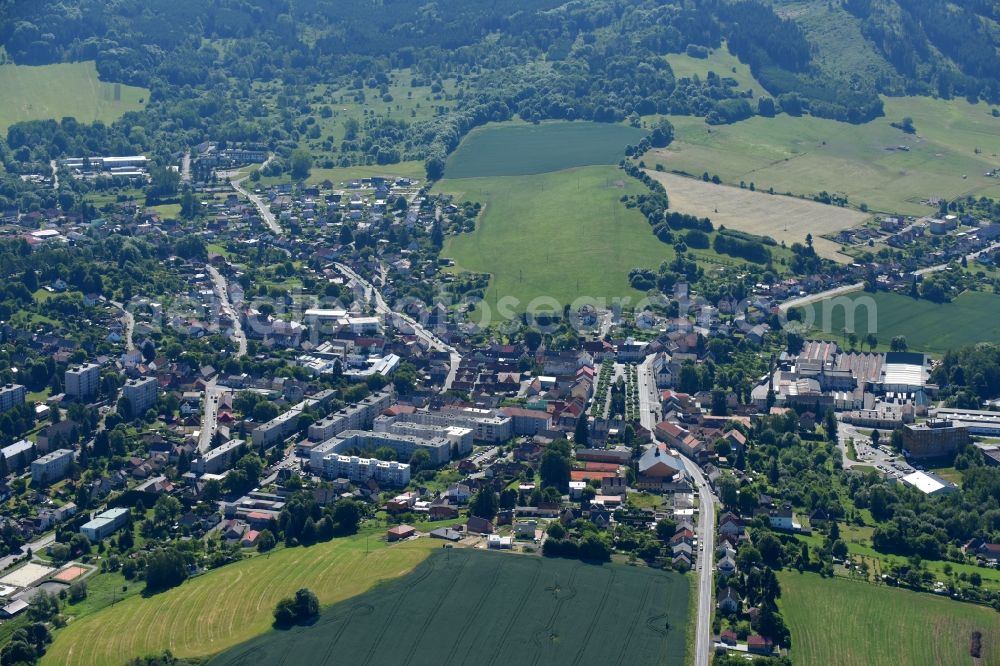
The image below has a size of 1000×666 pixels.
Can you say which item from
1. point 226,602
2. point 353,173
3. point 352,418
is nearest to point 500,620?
point 226,602

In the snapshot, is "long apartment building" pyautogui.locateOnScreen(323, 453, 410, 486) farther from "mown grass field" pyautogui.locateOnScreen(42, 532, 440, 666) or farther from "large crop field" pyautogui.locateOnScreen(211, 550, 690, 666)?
"large crop field" pyautogui.locateOnScreen(211, 550, 690, 666)

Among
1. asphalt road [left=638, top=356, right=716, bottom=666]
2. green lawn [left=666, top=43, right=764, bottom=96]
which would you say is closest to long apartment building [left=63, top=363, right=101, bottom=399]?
asphalt road [left=638, top=356, right=716, bottom=666]

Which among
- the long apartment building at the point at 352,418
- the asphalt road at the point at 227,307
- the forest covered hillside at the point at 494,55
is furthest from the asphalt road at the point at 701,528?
the forest covered hillside at the point at 494,55

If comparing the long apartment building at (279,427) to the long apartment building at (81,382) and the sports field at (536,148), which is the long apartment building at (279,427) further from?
the sports field at (536,148)

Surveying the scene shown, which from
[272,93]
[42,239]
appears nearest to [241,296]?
[42,239]

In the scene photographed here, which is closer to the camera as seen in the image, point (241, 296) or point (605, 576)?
point (605, 576)

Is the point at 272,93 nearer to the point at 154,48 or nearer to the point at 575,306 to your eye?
the point at 154,48
